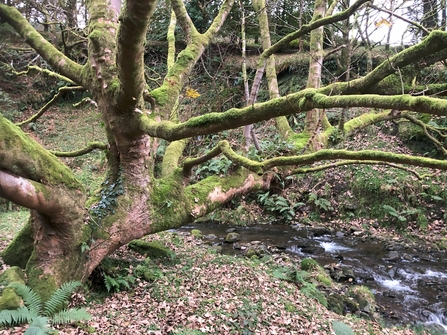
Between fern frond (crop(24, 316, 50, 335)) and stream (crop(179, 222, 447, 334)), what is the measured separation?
652cm

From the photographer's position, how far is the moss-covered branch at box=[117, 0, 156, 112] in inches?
123

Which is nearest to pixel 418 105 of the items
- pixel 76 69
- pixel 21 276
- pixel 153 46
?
pixel 21 276

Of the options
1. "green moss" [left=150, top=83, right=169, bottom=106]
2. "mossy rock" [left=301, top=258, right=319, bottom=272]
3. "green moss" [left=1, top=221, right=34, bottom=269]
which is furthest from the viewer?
"mossy rock" [left=301, top=258, right=319, bottom=272]

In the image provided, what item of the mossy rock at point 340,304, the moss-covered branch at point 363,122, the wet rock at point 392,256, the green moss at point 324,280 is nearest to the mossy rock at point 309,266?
the green moss at point 324,280

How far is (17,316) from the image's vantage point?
354 centimetres

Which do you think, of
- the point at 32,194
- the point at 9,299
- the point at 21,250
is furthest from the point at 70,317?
the point at 21,250

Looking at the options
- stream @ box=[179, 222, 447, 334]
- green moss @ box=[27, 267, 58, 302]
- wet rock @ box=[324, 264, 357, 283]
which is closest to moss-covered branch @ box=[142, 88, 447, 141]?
green moss @ box=[27, 267, 58, 302]

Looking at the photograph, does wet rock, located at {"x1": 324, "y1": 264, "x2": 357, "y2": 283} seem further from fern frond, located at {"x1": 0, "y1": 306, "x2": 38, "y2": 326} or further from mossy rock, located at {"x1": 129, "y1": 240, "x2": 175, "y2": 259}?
fern frond, located at {"x1": 0, "y1": 306, "x2": 38, "y2": 326}

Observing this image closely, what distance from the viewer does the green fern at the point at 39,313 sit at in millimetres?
3408

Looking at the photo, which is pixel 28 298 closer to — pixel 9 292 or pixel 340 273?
pixel 9 292

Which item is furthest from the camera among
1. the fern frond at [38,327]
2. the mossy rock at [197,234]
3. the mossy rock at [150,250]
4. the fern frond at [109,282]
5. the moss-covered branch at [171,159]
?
the mossy rock at [197,234]

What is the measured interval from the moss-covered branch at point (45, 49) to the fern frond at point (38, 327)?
4.25 meters

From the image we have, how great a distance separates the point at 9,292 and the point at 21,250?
1.37 meters

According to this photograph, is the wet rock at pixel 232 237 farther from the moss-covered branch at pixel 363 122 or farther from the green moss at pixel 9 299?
the green moss at pixel 9 299
